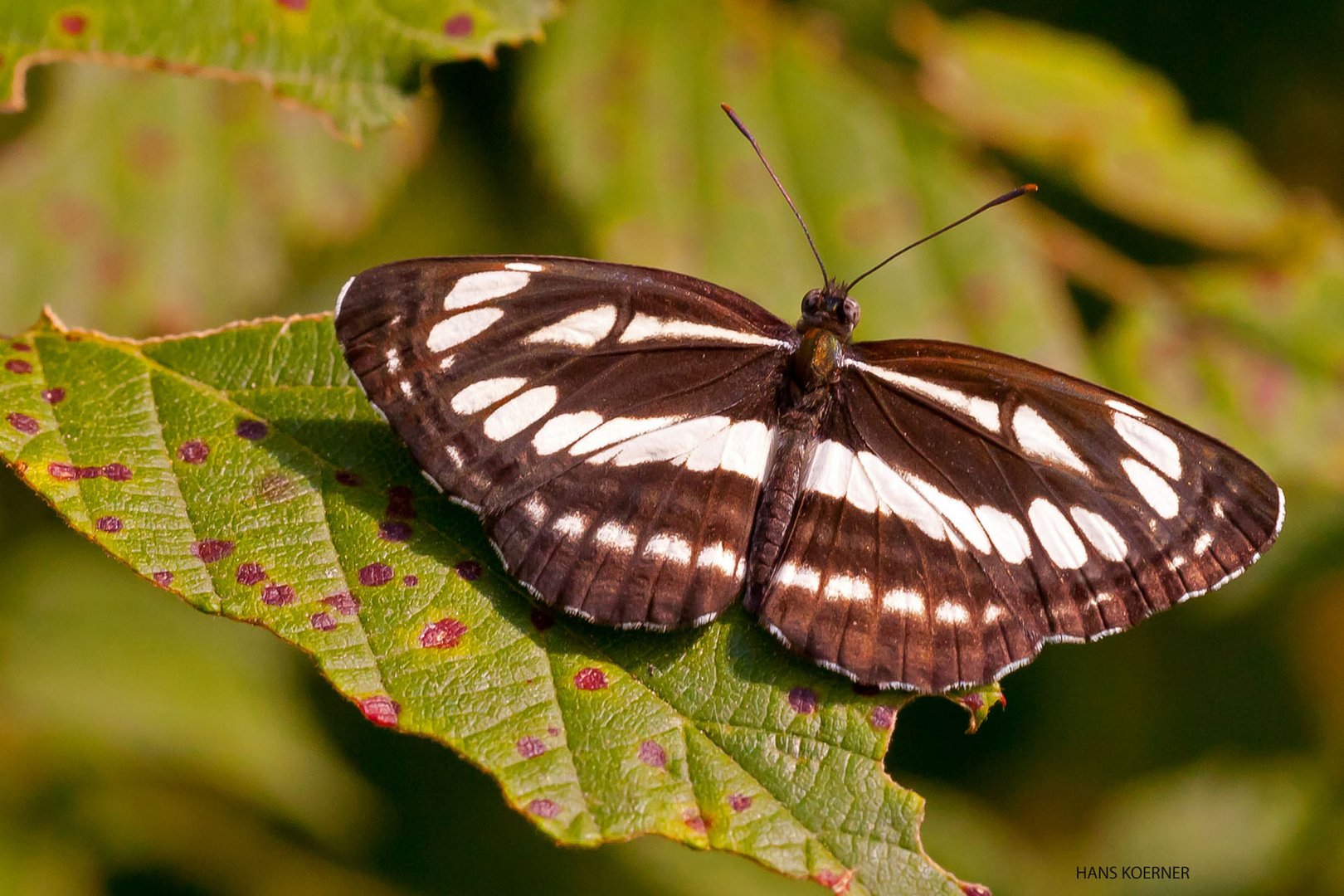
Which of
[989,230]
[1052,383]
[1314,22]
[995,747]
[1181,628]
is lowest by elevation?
[995,747]

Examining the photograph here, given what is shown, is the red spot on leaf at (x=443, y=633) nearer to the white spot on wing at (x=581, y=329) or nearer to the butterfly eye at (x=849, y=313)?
the white spot on wing at (x=581, y=329)

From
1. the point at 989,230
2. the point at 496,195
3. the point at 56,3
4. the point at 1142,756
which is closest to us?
the point at 56,3

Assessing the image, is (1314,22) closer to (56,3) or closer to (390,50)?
(390,50)

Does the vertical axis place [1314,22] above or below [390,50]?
above

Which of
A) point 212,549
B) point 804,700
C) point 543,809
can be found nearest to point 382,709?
point 543,809

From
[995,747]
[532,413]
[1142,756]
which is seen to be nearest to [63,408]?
[532,413]

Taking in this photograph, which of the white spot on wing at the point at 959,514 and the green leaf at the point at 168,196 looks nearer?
the white spot on wing at the point at 959,514

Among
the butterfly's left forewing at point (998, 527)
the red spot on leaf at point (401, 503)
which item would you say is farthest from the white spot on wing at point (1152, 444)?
the red spot on leaf at point (401, 503)
